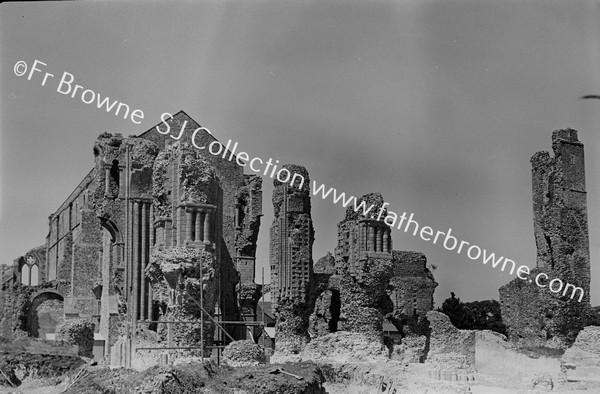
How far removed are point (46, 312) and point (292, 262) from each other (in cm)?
2347

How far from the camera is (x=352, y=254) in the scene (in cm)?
2636

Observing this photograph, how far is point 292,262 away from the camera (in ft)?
85.7

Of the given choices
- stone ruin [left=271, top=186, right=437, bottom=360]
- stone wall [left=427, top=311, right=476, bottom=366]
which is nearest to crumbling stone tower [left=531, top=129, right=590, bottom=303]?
stone wall [left=427, top=311, right=476, bottom=366]

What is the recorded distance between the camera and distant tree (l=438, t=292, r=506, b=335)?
49.9 meters

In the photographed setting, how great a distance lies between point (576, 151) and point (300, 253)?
1191 centimetres

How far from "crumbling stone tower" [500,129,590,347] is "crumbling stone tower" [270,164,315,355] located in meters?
8.38

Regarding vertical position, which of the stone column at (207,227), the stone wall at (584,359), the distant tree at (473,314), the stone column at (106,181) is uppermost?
the stone column at (106,181)

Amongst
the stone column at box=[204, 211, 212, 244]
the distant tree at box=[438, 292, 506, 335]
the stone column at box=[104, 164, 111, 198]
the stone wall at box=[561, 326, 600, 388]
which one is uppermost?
the stone column at box=[104, 164, 111, 198]

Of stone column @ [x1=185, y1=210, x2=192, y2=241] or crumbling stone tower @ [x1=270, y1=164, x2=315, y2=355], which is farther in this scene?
crumbling stone tower @ [x1=270, y1=164, x2=315, y2=355]

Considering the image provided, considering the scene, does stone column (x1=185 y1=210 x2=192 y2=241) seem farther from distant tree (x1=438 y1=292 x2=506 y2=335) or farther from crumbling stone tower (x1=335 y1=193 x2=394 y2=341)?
distant tree (x1=438 y1=292 x2=506 y2=335)

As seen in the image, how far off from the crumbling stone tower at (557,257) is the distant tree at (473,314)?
1743 cm

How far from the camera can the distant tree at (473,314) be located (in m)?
49.9

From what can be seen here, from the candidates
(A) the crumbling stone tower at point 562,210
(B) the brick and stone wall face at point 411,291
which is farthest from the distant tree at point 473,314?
(A) the crumbling stone tower at point 562,210

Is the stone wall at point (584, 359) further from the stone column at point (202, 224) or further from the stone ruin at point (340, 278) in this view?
the stone column at point (202, 224)
